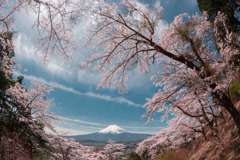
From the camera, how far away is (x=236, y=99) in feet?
24.9

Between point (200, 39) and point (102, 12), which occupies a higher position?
point (102, 12)

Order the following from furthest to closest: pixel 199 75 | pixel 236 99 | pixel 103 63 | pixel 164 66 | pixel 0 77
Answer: pixel 0 77, pixel 236 99, pixel 103 63, pixel 164 66, pixel 199 75

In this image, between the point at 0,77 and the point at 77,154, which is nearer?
the point at 0,77

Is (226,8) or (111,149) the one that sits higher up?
(226,8)

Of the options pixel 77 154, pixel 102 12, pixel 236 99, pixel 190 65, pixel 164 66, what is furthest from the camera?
pixel 77 154

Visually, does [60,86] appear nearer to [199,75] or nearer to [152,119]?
[152,119]

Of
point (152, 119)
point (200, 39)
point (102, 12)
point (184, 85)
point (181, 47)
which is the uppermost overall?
point (102, 12)

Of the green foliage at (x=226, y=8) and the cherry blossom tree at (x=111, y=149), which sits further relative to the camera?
the cherry blossom tree at (x=111, y=149)

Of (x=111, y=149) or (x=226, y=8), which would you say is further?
(x=111, y=149)

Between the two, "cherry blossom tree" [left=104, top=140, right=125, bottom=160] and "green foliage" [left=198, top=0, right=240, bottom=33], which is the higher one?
"green foliage" [left=198, top=0, right=240, bottom=33]

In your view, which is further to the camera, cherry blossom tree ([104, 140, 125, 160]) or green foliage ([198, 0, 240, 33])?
cherry blossom tree ([104, 140, 125, 160])

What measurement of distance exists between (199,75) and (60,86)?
38.5 feet

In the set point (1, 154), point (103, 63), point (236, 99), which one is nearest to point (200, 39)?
point (103, 63)

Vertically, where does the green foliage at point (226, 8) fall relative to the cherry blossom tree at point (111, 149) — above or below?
above
